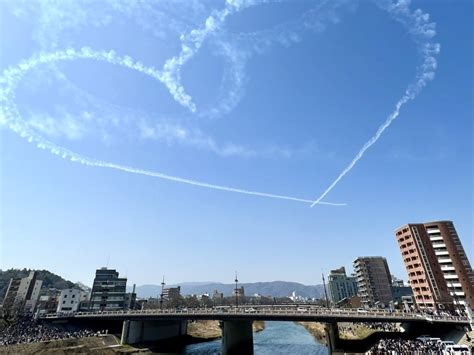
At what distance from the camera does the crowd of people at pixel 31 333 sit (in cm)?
5347

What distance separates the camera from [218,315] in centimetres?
→ 5859

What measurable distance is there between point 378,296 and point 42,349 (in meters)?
131

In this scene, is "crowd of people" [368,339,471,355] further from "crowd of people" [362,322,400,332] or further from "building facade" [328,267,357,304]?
"building facade" [328,267,357,304]

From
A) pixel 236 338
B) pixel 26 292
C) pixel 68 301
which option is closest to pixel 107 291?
pixel 68 301

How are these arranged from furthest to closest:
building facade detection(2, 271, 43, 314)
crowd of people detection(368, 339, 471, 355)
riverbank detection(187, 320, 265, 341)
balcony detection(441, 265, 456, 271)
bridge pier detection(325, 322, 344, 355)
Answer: building facade detection(2, 271, 43, 314) < riverbank detection(187, 320, 265, 341) < balcony detection(441, 265, 456, 271) < bridge pier detection(325, 322, 344, 355) < crowd of people detection(368, 339, 471, 355)

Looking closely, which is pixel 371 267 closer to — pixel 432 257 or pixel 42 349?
pixel 432 257

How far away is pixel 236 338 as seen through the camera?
2329 inches

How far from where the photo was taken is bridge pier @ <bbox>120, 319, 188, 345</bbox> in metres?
65.0

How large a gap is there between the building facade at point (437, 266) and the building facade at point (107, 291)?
105m

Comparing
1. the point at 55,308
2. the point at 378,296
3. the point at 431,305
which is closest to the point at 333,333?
the point at 431,305

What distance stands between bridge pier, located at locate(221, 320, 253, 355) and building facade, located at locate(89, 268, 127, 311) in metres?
69.4

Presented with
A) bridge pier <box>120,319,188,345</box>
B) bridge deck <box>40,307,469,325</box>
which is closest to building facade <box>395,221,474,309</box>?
bridge deck <box>40,307,469,325</box>

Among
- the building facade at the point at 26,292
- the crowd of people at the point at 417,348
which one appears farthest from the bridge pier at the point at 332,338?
the building facade at the point at 26,292

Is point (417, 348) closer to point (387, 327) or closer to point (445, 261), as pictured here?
point (387, 327)
